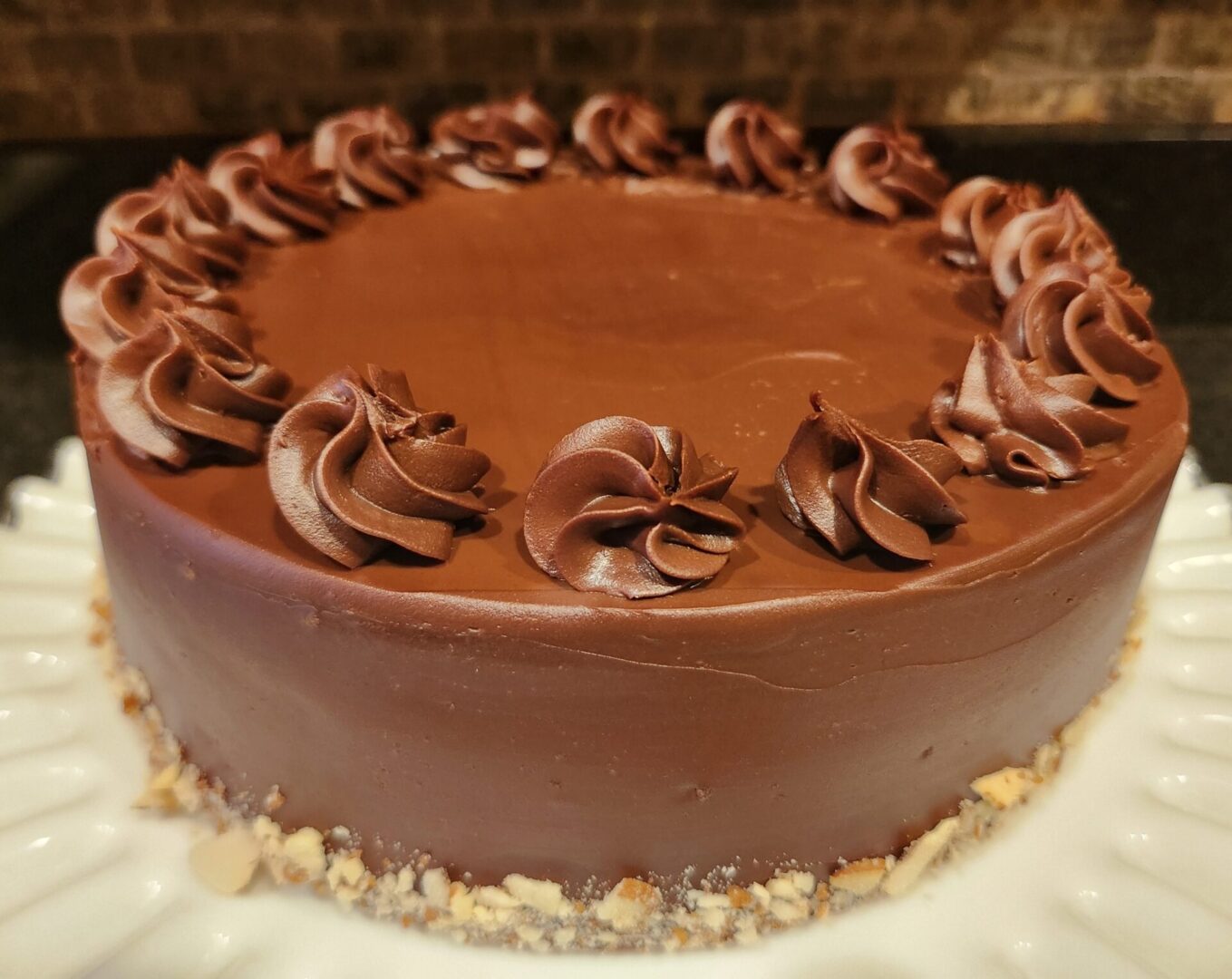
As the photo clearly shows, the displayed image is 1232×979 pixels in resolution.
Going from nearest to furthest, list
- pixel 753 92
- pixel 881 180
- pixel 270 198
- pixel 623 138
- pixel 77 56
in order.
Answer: pixel 270 198 → pixel 881 180 → pixel 623 138 → pixel 77 56 → pixel 753 92

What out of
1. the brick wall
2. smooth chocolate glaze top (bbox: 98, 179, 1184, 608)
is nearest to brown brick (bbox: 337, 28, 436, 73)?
the brick wall

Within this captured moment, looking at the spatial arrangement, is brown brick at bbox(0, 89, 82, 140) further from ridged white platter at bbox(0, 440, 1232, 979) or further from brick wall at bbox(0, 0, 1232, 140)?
ridged white platter at bbox(0, 440, 1232, 979)

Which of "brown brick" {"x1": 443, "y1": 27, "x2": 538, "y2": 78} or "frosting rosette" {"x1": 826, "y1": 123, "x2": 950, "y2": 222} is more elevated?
"frosting rosette" {"x1": 826, "y1": 123, "x2": 950, "y2": 222}

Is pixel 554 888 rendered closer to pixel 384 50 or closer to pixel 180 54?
pixel 384 50

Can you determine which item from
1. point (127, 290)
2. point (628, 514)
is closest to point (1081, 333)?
point (628, 514)

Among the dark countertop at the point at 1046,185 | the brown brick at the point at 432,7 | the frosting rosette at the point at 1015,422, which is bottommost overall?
the dark countertop at the point at 1046,185

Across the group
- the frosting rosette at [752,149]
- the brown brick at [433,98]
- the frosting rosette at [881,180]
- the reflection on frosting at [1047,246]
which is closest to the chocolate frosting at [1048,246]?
the reflection on frosting at [1047,246]

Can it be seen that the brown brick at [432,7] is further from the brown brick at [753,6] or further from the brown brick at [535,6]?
the brown brick at [753,6]

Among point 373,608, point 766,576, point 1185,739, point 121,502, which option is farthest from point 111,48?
point 1185,739
